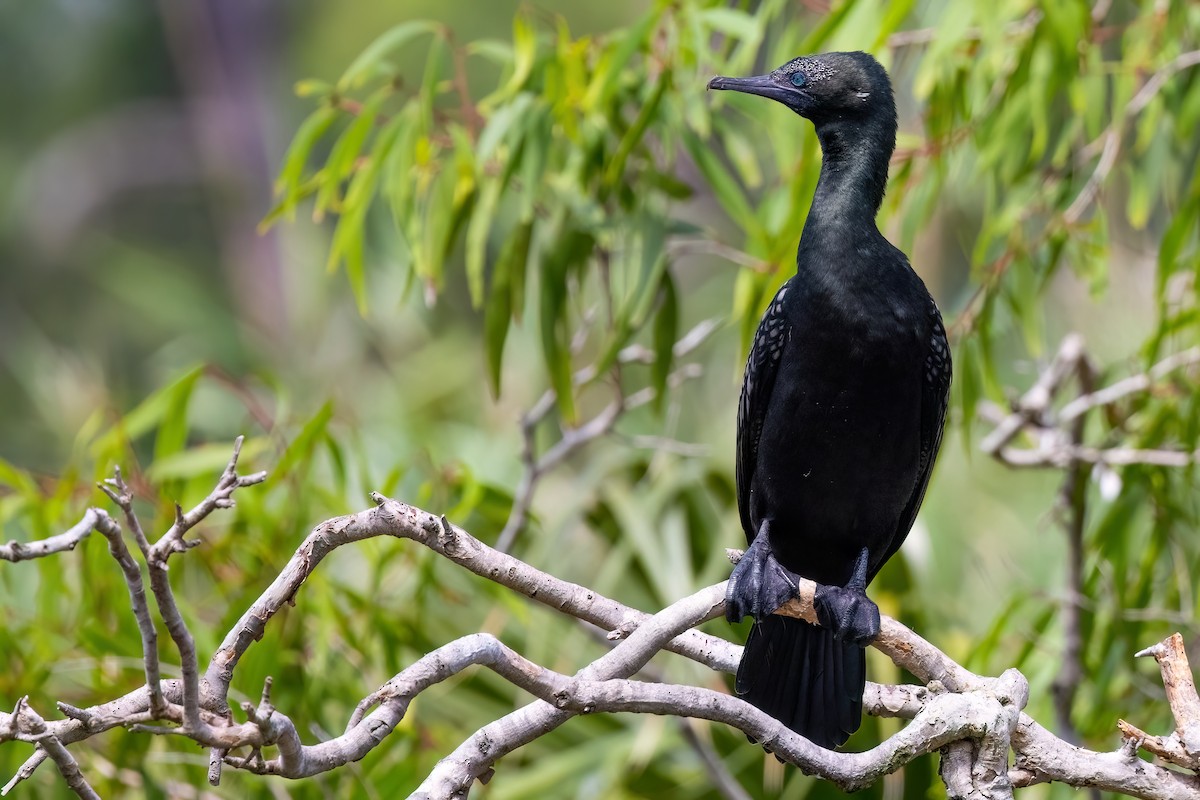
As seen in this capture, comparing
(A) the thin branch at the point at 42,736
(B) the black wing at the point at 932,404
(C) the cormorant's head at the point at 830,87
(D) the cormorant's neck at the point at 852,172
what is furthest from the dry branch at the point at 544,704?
(C) the cormorant's head at the point at 830,87

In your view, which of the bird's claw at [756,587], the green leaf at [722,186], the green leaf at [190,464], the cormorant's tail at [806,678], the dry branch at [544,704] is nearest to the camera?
the dry branch at [544,704]

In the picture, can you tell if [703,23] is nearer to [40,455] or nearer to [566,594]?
[566,594]

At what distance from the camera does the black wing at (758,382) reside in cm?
324

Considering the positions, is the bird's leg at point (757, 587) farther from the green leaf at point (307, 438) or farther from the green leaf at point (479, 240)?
the green leaf at point (307, 438)

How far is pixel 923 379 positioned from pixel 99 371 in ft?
19.6

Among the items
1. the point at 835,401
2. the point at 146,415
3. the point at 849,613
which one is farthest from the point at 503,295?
the point at 849,613

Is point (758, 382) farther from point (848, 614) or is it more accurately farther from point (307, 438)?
point (307, 438)

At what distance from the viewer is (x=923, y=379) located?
3.18 meters

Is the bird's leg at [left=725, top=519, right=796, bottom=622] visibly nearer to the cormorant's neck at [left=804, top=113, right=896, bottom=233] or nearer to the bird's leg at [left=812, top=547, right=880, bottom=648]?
the bird's leg at [left=812, top=547, right=880, bottom=648]

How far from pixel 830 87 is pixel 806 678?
52.6 inches

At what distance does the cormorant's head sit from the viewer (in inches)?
125

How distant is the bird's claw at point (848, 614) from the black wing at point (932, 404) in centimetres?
47

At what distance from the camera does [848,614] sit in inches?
112

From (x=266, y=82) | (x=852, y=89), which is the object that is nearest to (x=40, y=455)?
(x=266, y=82)
